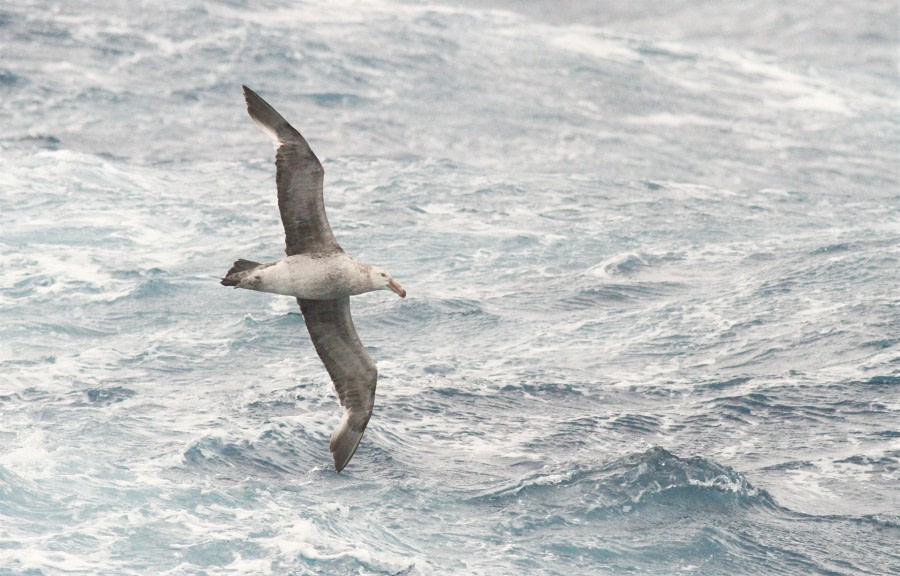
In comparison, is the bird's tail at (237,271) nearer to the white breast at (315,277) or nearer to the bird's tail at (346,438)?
the white breast at (315,277)

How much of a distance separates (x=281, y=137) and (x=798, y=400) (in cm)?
1881

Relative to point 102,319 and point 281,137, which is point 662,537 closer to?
point 281,137

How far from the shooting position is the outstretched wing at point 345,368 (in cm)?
2016

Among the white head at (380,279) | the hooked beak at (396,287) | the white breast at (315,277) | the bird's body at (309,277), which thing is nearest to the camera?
the bird's body at (309,277)

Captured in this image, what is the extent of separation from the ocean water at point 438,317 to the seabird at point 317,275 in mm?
6571

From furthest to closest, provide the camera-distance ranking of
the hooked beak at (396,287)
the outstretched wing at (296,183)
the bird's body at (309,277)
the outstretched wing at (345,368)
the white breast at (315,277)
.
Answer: the outstretched wing at (345,368), the hooked beak at (396,287), the white breast at (315,277), the bird's body at (309,277), the outstretched wing at (296,183)

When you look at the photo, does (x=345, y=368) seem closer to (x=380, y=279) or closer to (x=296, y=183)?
(x=380, y=279)

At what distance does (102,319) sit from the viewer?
122 ft

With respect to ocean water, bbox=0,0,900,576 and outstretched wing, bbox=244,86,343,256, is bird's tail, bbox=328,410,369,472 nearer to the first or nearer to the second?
outstretched wing, bbox=244,86,343,256

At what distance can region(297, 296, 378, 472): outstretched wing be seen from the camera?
2016 centimetres

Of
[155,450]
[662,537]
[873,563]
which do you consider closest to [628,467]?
[662,537]

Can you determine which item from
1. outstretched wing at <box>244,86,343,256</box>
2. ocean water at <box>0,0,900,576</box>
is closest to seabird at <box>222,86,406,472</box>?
outstretched wing at <box>244,86,343,256</box>

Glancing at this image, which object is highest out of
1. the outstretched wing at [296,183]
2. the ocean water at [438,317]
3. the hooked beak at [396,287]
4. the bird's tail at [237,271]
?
the outstretched wing at [296,183]

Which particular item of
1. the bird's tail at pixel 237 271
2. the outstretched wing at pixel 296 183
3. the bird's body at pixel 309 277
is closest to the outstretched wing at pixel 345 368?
the bird's body at pixel 309 277
